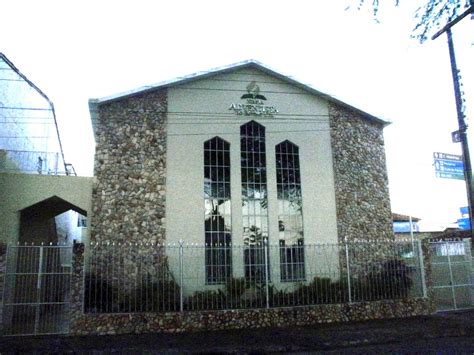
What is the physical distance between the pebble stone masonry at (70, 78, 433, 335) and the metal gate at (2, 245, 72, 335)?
59 cm

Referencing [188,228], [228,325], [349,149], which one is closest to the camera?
[228,325]

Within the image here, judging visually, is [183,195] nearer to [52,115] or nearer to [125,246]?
[125,246]

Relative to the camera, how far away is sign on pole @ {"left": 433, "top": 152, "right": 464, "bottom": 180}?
1338 centimetres

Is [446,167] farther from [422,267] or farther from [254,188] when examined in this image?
[254,188]

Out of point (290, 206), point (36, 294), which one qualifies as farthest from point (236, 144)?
point (36, 294)

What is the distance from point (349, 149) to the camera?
673 inches

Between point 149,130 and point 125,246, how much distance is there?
3.86 meters

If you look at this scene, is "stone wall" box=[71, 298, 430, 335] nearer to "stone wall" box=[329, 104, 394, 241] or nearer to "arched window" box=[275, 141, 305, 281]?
"arched window" box=[275, 141, 305, 281]

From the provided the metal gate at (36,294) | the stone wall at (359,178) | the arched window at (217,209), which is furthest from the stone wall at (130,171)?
the stone wall at (359,178)

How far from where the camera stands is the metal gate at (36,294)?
36.4 feet

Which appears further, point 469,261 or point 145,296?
point 469,261

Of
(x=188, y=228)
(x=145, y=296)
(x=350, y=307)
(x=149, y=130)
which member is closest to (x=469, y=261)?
(x=350, y=307)

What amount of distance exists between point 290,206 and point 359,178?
3.07 meters

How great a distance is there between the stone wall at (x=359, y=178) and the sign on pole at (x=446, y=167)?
3.76 m
